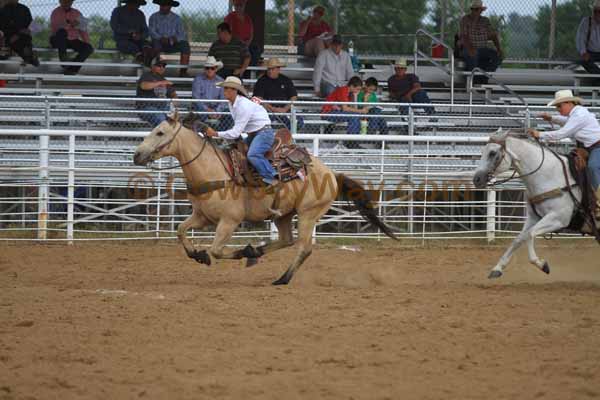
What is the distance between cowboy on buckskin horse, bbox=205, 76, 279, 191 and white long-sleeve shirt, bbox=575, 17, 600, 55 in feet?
35.6

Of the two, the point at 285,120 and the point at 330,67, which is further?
the point at 330,67

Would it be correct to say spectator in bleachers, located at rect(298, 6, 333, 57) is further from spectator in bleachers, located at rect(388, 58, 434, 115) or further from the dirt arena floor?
the dirt arena floor

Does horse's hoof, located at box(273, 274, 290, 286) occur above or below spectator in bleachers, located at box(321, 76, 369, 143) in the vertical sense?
below

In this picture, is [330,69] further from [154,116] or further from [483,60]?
[154,116]

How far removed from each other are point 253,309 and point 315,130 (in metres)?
7.46

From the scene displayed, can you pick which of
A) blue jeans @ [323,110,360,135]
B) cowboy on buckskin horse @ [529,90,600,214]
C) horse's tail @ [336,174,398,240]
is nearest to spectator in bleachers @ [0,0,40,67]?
blue jeans @ [323,110,360,135]

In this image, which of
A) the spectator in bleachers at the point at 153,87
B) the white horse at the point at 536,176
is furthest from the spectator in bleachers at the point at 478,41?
the white horse at the point at 536,176

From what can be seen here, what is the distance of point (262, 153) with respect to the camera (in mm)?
9953

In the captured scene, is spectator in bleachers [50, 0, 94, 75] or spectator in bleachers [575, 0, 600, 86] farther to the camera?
spectator in bleachers [575, 0, 600, 86]

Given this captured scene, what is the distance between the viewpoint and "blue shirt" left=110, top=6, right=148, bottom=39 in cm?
1697

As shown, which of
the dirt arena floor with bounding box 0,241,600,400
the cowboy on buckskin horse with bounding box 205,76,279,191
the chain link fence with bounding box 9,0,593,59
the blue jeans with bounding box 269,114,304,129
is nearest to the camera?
the dirt arena floor with bounding box 0,241,600,400

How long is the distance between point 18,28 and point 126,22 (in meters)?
1.85

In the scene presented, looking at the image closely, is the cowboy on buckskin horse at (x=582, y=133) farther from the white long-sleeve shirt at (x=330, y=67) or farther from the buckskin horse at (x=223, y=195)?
the white long-sleeve shirt at (x=330, y=67)

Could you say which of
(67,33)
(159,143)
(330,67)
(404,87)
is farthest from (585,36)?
(159,143)
